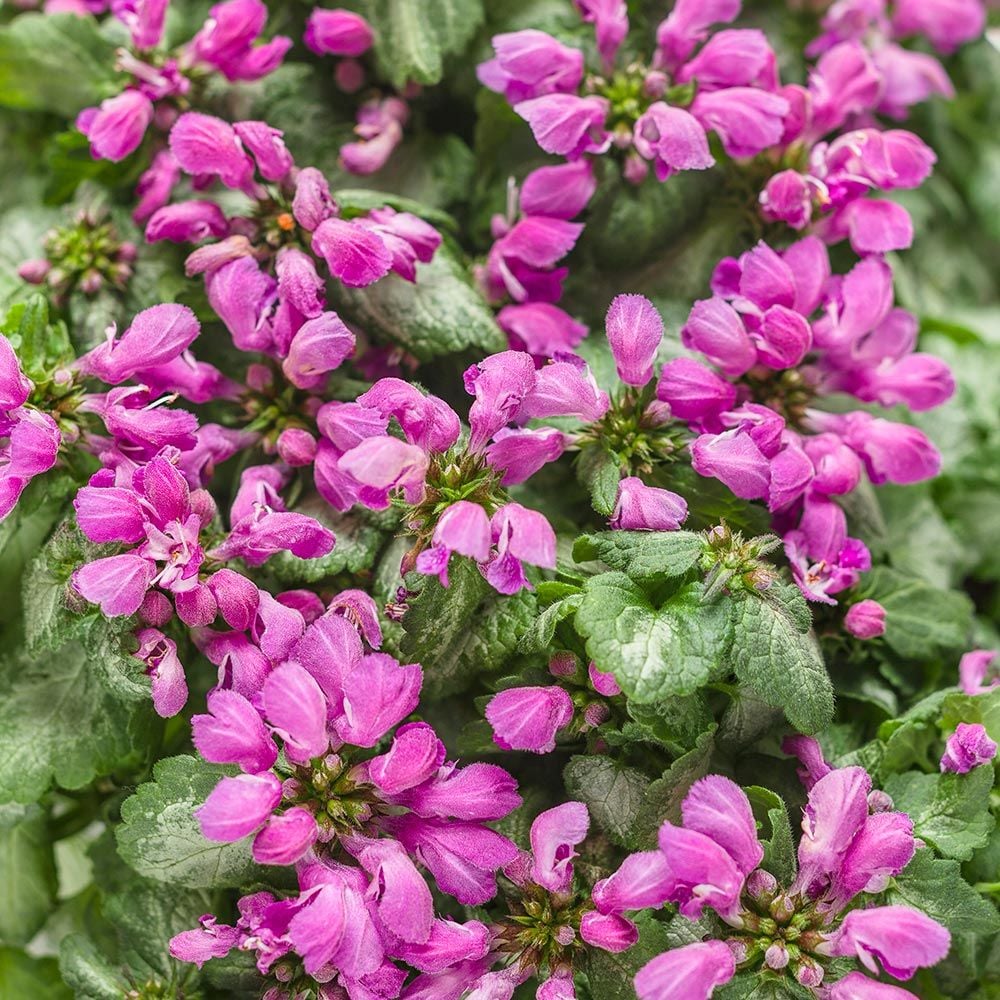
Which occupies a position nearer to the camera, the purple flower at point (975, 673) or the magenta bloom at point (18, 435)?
the magenta bloom at point (18, 435)

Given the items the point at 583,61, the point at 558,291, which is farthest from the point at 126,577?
the point at 583,61

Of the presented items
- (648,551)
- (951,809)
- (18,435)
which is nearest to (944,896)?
(951,809)

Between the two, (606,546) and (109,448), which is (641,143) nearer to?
(606,546)

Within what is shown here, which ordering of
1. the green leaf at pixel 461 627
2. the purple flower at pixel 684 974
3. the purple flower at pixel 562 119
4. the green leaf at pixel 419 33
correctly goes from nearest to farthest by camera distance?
the purple flower at pixel 684 974, the green leaf at pixel 461 627, the purple flower at pixel 562 119, the green leaf at pixel 419 33

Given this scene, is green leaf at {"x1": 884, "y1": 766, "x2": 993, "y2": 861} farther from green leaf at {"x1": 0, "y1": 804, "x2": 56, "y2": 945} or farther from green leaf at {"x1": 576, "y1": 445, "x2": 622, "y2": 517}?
green leaf at {"x1": 0, "y1": 804, "x2": 56, "y2": 945}

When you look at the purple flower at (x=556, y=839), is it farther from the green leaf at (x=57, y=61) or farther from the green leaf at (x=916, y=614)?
the green leaf at (x=57, y=61)

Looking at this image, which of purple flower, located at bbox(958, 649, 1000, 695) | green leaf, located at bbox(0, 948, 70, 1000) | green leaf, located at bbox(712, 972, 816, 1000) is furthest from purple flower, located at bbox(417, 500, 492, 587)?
green leaf, located at bbox(0, 948, 70, 1000)

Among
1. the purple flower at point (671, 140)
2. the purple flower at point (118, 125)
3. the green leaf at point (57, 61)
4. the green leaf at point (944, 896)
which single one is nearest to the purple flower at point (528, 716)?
the green leaf at point (944, 896)
